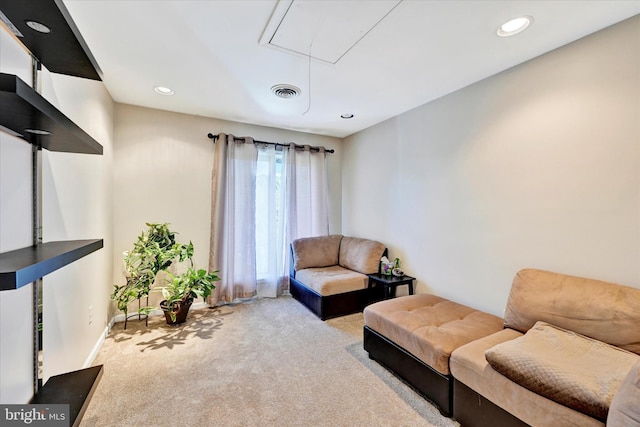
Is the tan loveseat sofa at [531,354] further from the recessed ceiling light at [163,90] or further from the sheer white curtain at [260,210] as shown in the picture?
the recessed ceiling light at [163,90]

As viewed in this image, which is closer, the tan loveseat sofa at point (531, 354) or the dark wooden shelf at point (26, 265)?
the dark wooden shelf at point (26, 265)

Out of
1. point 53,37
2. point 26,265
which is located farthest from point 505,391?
point 53,37

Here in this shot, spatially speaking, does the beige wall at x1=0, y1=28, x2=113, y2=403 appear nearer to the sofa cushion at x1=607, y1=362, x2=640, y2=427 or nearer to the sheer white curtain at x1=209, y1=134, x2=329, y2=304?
the sheer white curtain at x1=209, y1=134, x2=329, y2=304

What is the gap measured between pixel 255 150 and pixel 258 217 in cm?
95

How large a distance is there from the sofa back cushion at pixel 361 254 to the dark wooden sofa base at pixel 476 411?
1.80 metres

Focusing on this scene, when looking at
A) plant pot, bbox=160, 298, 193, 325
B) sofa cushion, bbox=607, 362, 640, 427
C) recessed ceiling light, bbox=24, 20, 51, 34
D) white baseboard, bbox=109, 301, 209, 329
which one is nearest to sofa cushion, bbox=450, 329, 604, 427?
sofa cushion, bbox=607, 362, 640, 427

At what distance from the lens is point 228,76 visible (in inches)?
92.6

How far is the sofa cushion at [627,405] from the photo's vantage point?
924 millimetres

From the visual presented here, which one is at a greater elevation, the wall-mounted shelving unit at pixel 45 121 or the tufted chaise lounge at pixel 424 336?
the wall-mounted shelving unit at pixel 45 121

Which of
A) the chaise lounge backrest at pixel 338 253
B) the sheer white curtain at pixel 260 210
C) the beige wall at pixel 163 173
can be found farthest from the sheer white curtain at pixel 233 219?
the chaise lounge backrest at pixel 338 253

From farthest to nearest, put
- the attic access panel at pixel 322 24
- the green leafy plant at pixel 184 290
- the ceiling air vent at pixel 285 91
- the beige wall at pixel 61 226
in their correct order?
the green leafy plant at pixel 184 290 → the ceiling air vent at pixel 285 91 → the attic access panel at pixel 322 24 → the beige wall at pixel 61 226

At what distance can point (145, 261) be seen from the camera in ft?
9.15

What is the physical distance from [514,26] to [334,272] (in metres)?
2.91

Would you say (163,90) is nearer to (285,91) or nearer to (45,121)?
(285,91)
